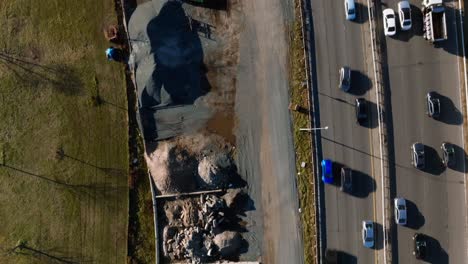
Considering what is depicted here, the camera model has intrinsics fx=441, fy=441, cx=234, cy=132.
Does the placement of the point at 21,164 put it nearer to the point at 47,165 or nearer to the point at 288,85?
the point at 47,165

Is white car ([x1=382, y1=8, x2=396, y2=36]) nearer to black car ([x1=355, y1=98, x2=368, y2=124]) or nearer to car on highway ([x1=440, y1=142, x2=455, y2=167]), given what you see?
black car ([x1=355, y1=98, x2=368, y2=124])

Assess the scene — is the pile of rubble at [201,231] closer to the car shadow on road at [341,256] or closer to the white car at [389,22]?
the car shadow on road at [341,256]

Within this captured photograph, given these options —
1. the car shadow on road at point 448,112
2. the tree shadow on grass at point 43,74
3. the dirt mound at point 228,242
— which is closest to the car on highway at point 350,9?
the car shadow on road at point 448,112

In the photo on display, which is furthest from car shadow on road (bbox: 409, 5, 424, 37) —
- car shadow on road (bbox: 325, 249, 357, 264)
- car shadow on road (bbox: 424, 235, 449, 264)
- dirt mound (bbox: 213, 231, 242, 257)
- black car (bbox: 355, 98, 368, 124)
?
dirt mound (bbox: 213, 231, 242, 257)

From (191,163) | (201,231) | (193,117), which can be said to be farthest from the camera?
(193,117)

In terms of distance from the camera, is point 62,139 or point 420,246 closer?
point 420,246

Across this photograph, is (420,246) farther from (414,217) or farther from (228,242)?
(228,242)

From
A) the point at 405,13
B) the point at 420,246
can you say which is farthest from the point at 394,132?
the point at 405,13
